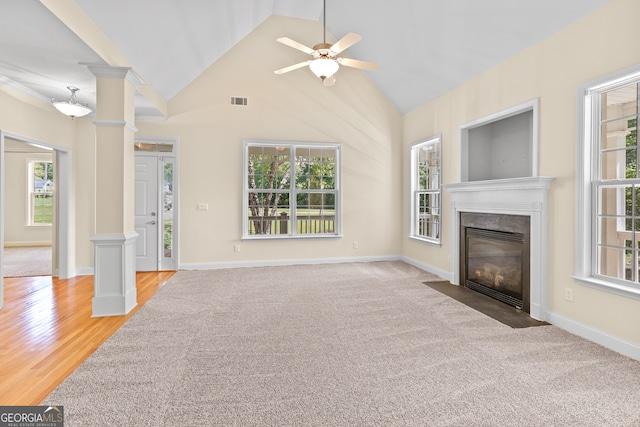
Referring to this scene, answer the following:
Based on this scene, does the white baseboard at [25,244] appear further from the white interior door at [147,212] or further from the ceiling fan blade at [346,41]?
the ceiling fan blade at [346,41]

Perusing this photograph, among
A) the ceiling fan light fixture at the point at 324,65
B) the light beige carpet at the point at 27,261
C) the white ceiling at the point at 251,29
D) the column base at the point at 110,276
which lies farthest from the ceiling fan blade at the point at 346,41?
the light beige carpet at the point at 27,261

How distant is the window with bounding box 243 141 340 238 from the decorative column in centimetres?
253

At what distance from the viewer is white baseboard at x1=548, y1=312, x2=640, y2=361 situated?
264cm

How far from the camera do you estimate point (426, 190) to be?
235 inches

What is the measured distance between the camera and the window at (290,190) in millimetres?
6188

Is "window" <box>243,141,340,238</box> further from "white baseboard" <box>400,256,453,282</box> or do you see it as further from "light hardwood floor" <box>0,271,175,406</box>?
"light hardwood floor" <box>0,271,175,406</box>

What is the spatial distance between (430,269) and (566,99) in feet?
10.5

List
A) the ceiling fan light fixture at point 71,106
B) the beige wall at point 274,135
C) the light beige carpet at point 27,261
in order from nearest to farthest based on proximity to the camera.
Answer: the ceiling fan light fixture at point 71,106
the light beige carpet at point 27,261
the beige wall at point 274,135

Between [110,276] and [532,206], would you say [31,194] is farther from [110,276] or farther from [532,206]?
[532,206]

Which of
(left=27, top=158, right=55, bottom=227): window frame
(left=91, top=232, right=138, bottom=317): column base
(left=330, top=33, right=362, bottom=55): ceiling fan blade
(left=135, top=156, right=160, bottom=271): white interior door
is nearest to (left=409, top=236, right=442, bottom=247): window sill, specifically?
(left=330, top=33, right=362, bottom=55): ceiling fan blade

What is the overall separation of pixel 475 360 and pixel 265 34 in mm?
5914

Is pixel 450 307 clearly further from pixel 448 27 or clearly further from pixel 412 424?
pixel 448 27

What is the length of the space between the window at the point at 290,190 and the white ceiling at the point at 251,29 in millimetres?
1668

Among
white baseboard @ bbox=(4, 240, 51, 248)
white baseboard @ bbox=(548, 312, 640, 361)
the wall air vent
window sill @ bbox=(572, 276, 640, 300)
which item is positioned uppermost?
the wall air vent
